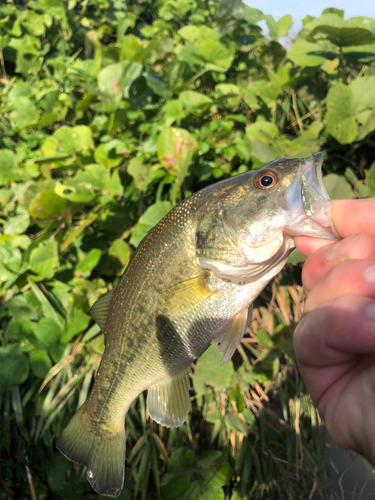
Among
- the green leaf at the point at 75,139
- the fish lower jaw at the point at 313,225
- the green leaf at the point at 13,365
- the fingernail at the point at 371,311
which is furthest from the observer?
the green leaf at the point at 75,139

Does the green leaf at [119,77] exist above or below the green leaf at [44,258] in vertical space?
above

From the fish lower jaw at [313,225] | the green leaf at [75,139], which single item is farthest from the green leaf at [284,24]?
the fish lower jaw at [313,225]

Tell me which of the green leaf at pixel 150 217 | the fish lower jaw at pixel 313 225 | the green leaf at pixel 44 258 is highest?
the fish lower jaw at pixel 313 225

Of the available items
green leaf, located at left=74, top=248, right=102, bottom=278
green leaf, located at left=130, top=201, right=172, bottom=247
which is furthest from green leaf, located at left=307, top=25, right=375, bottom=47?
green leaf, located at left=74, top=248, right=102, bottom=278

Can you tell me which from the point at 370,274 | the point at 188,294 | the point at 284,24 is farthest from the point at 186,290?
the point at 284,24

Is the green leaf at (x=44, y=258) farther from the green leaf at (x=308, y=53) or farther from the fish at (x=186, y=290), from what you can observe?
the green leaf at (x=308, y=53)

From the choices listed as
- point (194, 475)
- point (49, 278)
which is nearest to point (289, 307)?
point (194, 475)

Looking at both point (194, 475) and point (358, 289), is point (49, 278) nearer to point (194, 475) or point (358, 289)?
point (194, 475)
